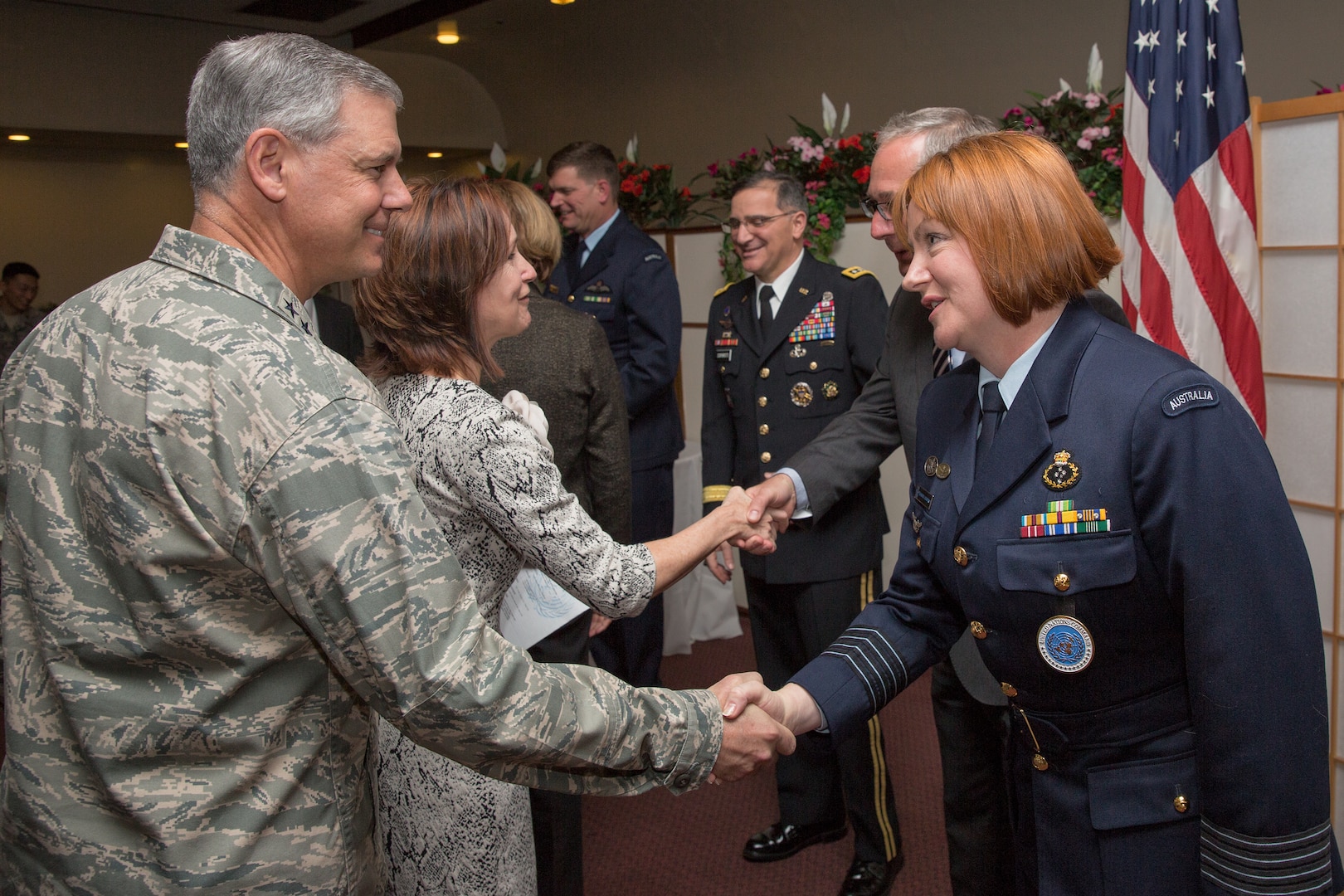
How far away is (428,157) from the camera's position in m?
8.75

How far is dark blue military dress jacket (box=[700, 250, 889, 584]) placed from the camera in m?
2.59

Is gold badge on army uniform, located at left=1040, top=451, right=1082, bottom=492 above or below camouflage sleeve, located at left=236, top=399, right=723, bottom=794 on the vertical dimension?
above

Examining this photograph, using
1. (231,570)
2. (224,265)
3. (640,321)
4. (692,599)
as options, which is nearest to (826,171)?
(640,321)

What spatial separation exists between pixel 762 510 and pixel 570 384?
641 mm

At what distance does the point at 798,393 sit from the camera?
276cm

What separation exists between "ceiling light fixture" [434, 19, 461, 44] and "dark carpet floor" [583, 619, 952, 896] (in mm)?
6082

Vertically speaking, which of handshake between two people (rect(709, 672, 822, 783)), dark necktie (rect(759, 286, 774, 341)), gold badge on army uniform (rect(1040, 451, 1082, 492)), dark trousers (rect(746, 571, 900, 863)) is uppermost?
dark necktie (rect(759, 286, 774, 341))

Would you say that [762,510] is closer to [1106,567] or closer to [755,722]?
[755,722]

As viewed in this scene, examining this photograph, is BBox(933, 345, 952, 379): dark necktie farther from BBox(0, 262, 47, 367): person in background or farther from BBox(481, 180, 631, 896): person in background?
BBox(0, 262, 47, 367): person in background

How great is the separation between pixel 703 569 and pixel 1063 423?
334cm

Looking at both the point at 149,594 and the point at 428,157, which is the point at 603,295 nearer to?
the point at 149,594

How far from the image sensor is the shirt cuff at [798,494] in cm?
229

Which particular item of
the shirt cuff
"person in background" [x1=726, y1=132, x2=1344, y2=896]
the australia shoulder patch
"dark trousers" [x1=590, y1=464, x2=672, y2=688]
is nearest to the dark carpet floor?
"dark trousers" [x1=590, y1=464, x2=672, y2=688]

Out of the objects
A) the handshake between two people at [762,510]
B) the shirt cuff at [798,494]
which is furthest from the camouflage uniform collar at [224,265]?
the shirt cuff at [798,494]
